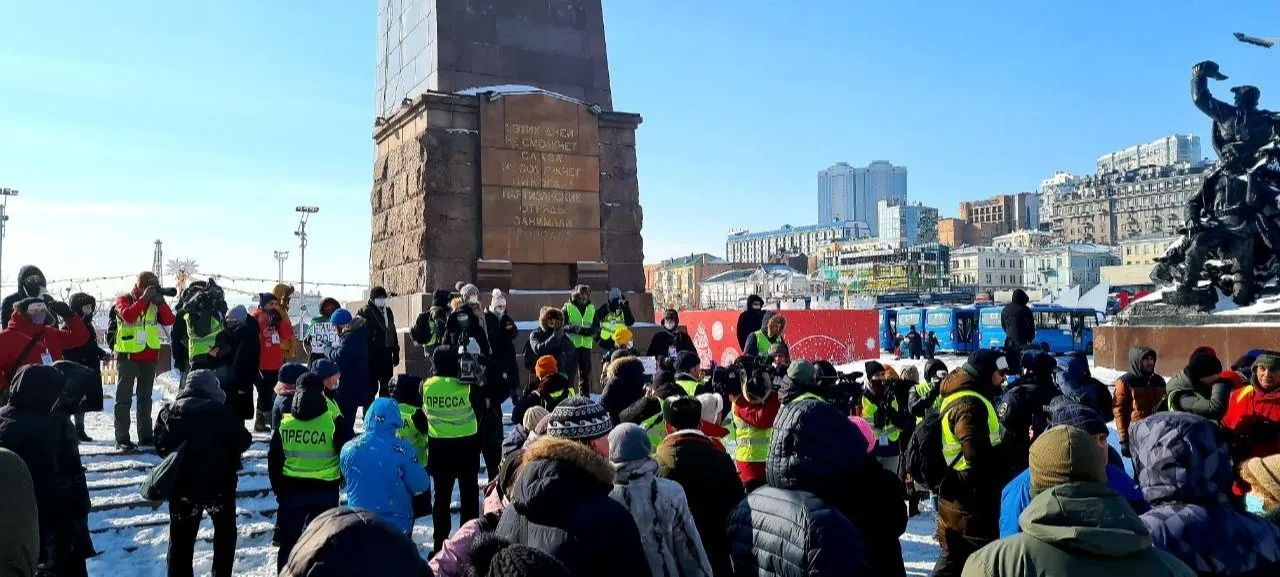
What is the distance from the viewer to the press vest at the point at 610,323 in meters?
10.3

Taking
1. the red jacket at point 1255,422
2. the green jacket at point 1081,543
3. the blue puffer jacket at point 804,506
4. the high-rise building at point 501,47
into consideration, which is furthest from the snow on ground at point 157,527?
the high-rise building at point 501,47

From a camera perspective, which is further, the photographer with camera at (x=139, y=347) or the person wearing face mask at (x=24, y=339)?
the photographer with camera at (x=139, y=347)

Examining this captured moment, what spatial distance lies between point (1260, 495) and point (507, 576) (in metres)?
2.55

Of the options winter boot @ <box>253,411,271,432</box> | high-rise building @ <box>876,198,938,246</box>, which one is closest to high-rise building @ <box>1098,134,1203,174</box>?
high-rise building @ <box>876,198,938,246</box>

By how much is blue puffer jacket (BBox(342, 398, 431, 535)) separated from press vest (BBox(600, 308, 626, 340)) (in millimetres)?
5832

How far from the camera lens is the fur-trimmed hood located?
246 cm

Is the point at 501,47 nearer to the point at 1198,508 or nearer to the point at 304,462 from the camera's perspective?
the point at 304,462

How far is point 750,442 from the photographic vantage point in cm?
493

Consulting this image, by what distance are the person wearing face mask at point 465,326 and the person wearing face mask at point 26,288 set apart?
341 centimetres

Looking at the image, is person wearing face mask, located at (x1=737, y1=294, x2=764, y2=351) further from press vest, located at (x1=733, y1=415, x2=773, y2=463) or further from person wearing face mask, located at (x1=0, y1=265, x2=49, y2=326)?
person wearing face mask, located at (x1=0, y1=265, x2=49, y2=326)

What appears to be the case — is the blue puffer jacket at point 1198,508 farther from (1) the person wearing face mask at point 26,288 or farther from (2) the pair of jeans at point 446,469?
(1) the person wearing face mask at point 26,288

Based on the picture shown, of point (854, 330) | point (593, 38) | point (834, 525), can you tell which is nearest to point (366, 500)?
point (834, 525)

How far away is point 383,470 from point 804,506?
7.75 feet

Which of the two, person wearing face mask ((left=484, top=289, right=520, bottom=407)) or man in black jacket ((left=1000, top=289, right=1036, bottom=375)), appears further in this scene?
man in black jacket ((left=1000, top=289, right=1036, bottom=375))
